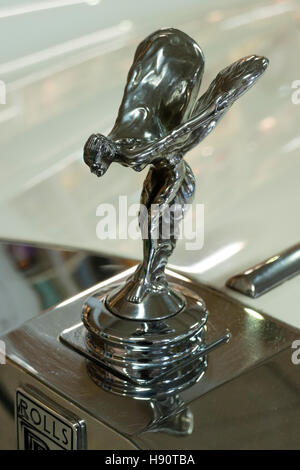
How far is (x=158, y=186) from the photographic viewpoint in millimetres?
552

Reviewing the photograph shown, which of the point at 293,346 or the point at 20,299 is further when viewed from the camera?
the point at 20,299

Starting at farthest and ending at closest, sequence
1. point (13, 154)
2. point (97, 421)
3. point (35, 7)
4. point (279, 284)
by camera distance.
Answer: point (35, 7)
point (13, 154)
point (279, 284)
point (97, 421)

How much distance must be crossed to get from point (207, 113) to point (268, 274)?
10.0 inches

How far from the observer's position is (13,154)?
89 centimetres

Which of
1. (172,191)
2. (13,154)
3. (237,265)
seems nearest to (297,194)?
(237,265)

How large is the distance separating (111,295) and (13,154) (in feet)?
1.06

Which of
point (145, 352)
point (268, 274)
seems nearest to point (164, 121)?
point (145, 352)

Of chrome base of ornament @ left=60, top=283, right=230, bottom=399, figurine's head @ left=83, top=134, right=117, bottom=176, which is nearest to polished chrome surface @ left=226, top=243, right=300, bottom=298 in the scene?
chrome base of ornament @ left=60, top=283, right=230, bottom=399

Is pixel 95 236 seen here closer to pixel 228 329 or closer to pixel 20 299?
Answer: pixel 20 299

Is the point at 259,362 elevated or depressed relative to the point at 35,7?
depressed

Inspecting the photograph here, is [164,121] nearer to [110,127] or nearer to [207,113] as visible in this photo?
[207,113]

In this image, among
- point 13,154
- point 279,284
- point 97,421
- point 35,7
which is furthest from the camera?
point 35,7

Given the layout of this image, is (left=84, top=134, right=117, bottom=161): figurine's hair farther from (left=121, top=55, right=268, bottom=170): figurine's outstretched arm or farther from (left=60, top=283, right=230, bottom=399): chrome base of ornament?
(left=60, top=283, right=230, bottom=399): chrome base of ornament

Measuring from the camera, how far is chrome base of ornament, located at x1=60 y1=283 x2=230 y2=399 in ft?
1.88
